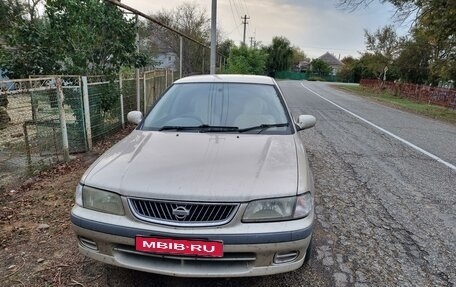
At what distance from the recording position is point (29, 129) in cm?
525

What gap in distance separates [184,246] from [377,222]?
8.34 ft

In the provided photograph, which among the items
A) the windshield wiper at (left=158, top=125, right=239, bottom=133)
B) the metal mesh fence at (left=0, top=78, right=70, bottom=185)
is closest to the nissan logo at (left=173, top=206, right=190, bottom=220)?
the windshield wiper at (left=158, top=125, right=239, bottom=133)

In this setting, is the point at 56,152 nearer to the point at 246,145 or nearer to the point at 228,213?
the point at 246,145

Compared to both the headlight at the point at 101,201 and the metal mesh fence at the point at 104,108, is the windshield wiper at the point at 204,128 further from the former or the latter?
the metal mesh fence at the point at 104,108

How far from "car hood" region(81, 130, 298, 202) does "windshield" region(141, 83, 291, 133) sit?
28 cm

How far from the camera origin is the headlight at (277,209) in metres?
2.41

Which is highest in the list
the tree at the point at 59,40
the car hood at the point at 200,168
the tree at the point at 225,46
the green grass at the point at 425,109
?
the tree at the point at 225,46

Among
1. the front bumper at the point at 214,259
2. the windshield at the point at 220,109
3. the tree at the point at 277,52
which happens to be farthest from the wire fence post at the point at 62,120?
the tree at the point at 277,52

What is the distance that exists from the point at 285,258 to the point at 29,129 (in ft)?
14.5

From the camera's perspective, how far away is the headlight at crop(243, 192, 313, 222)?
7.91 ft

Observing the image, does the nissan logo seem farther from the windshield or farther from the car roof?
the car roof

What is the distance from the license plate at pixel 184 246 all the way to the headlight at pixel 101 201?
296 millimetres

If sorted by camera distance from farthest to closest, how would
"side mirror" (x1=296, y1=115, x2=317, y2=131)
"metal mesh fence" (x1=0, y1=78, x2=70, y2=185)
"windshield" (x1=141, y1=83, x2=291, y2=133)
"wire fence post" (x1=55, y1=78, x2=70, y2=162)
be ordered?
"wire fence post" (x1=55, y1=78, x2=70, y2=162) → "metal mesh fence" (x1=0, y1=78, x2=70, y2=185) → "side mirror" (x1=296, y1=115, x2=317, y2=131) → "windshield" (x1=141, y1=83, x2=291, y2=133)

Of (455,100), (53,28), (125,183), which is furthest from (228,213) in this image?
(455,100)
